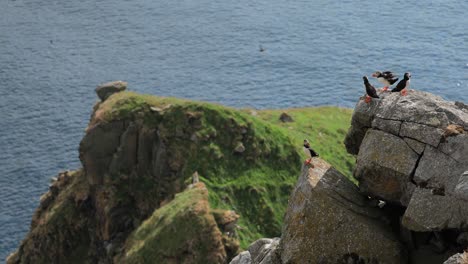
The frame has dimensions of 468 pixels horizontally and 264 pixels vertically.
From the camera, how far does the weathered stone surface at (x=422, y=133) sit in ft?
111

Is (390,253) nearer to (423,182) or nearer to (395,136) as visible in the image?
(423,182)

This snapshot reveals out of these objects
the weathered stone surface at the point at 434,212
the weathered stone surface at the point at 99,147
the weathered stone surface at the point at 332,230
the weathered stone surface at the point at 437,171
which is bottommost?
the weathered stone surface at the point at 99,147

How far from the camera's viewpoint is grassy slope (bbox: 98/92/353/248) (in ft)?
267

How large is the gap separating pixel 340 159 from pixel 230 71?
10170 centimetres

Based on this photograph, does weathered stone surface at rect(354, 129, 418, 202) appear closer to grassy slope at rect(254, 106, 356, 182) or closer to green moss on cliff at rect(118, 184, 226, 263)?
green moss on cliff at rect(118, 184, 226, 263)

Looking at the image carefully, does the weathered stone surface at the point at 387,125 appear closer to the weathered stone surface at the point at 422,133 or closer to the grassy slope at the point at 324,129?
the weathered stone surface at the point at 422,133

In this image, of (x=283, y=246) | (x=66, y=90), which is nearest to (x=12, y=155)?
(x=66, y=90)

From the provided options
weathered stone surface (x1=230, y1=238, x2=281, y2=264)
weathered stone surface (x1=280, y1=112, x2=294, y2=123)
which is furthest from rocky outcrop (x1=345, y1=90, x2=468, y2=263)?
weathered stone surface (x1=280, y1=112, x2=294, y2=123)

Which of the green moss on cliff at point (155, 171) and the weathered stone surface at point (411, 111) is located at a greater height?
the weathered stone surface at point (411, 111)

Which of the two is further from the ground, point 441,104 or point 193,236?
point 441,104

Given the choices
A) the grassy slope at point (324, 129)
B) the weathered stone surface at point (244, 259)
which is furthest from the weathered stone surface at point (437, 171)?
the grassy slope at point (324, 129)

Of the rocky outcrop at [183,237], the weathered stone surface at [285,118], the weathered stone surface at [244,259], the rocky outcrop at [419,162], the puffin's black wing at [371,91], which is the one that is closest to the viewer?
the rocky outcrop at [419,162]

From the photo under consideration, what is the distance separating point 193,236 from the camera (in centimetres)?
7000

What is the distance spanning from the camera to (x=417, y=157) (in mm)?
34406
